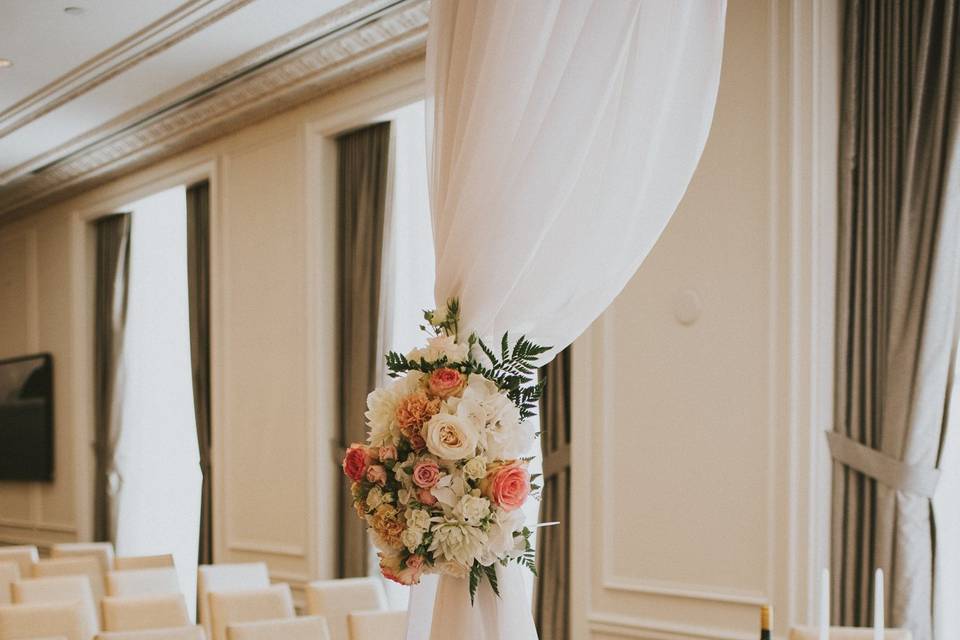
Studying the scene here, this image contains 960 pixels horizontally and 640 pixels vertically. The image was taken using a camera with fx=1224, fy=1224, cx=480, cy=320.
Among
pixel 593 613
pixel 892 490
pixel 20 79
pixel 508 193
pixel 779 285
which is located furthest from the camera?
pixel 20 79

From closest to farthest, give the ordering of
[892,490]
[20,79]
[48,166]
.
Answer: [892,490], [20,79], [48,166]

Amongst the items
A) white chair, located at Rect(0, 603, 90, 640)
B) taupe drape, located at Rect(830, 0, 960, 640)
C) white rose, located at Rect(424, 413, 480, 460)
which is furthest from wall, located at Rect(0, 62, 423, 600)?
white rose, located at Rect(424, 413, 480, 460)

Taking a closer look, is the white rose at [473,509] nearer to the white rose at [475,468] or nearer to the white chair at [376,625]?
the white rose at [475,468]

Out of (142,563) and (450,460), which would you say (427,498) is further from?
(142,563)

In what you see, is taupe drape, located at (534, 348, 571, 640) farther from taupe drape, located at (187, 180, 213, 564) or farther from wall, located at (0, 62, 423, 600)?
taupe drape, located at (187, 180, 213, 564)

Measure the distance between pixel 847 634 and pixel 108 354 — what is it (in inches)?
325

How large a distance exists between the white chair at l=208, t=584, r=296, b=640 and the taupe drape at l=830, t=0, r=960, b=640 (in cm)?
Result: 231

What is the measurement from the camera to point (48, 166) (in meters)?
10.5

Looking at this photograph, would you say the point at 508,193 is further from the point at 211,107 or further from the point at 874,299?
the point at 211,107

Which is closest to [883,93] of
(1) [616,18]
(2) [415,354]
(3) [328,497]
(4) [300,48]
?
(1) [616,18]

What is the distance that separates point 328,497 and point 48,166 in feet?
15.4

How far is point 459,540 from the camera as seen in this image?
2.60 m

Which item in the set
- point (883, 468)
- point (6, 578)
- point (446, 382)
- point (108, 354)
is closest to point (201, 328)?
point (108, 354)

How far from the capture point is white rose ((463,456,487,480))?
8.57 ft
